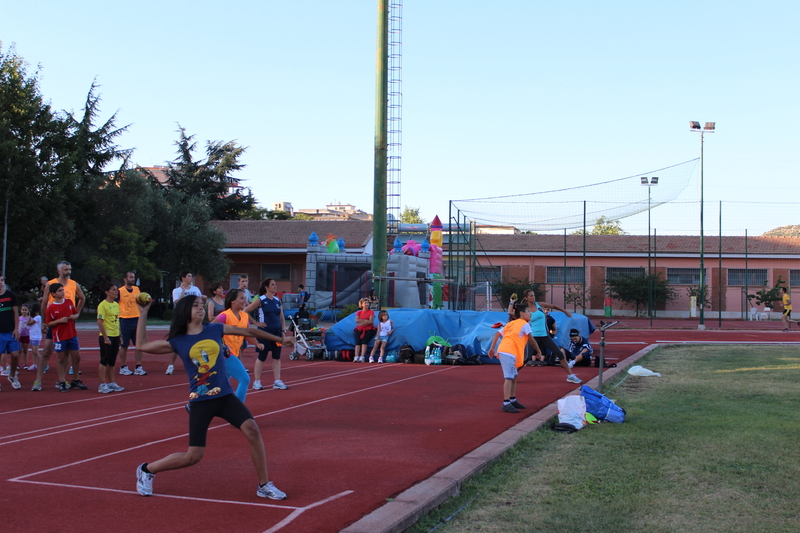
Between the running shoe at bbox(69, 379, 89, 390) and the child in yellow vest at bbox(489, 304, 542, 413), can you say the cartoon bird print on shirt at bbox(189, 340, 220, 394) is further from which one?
the running shoe at bbox(69, 379, 89, 390)

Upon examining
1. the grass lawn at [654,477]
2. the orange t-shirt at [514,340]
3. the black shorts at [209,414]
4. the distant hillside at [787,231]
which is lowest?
the grass lawn at [654,477]

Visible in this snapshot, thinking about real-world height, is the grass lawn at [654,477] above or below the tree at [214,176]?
below

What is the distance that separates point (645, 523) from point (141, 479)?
3.75m

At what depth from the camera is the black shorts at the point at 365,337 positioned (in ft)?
59.6

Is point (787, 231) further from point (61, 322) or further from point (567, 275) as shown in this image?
point (61, 322)

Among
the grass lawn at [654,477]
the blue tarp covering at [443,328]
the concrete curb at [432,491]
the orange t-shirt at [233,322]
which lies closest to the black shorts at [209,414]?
the concrete curb at [432,491]

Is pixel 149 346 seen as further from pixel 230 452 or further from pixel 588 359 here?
pixel 588 359

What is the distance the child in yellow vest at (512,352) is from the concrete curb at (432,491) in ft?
4.94

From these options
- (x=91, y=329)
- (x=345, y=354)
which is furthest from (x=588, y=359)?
(x=91, y=329)

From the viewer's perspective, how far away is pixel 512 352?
1016 cm

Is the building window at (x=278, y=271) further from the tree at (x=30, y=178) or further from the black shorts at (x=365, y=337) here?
the black shorts at (x=365, y=337)

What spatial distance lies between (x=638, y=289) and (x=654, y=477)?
3922 cm

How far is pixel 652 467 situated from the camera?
264 inches

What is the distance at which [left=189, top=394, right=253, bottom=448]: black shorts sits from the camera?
556 centimetres
